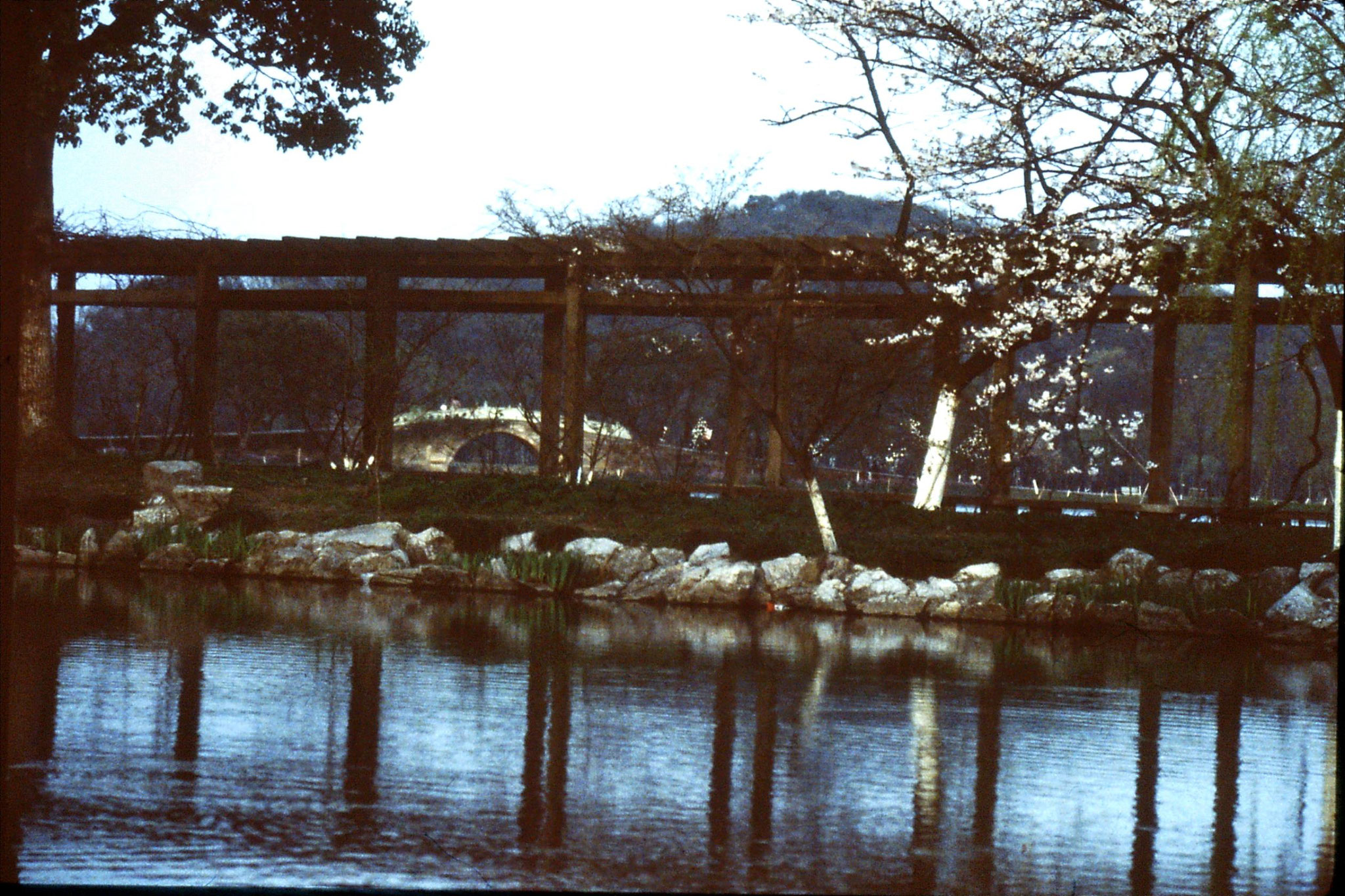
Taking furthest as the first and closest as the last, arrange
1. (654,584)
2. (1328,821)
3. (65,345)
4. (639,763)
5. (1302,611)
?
(65,345), (654,584), (1302,611), (639,763), (1328,821)

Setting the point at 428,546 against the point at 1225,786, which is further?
the point at 428,546

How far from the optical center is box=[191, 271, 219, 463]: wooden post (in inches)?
917

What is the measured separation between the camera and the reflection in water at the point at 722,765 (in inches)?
206

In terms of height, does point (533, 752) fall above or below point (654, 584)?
below

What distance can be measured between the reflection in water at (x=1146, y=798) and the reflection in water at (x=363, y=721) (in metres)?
2.72

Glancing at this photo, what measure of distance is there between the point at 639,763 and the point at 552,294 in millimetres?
15941

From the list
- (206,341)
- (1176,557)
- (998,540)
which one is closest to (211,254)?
(206,341)

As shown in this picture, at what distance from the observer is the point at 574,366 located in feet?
71.2

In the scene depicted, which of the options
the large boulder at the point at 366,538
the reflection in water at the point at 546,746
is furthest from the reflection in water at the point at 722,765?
the large boulder at the point at 366,538

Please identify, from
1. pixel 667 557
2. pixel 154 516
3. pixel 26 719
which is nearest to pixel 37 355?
pixel 154 516

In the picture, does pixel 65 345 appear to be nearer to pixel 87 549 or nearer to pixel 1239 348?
pixel 87 549

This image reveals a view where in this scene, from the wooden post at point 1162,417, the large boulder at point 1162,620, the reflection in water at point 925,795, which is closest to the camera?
the reflection in water at point 925,795

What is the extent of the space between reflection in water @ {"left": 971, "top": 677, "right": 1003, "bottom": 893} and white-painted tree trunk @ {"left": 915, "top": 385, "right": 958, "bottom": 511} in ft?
32.9

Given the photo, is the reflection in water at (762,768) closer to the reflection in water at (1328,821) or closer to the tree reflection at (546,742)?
the tree reflection at (546,742)
